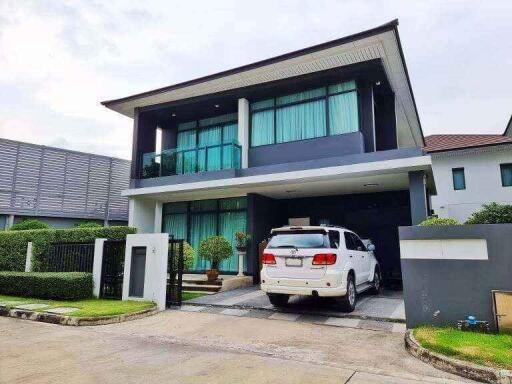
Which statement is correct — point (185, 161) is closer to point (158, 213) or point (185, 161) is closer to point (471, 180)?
point (158, 213)

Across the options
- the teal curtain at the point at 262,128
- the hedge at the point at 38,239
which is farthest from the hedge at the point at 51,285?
the teal curtain at the point at 262,128

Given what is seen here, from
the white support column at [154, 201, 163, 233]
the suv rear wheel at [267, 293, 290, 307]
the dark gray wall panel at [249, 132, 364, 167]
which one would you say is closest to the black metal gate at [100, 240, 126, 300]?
the suv rear wheel at [267, 293, 290, 307]

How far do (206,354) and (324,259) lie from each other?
3.11 meters

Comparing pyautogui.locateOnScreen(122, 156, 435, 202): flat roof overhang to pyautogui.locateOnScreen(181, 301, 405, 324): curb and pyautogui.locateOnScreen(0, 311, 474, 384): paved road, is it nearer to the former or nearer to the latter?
pyautogui.locateOnScreen(181, 301, 405, 324): curb

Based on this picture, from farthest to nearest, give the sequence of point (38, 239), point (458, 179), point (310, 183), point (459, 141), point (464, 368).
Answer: point (459, 141)
point (458, 179)
point (310, 183)
point (38, 239)
point (464, 368)

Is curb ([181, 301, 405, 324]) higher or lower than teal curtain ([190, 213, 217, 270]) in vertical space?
lower

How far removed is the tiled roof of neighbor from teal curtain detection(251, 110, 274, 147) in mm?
14877

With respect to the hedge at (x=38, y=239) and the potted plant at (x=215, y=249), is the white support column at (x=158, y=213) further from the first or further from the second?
the potted plant at (x=215, y=249)

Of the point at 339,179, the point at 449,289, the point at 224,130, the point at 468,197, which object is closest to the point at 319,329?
the point at 449,289

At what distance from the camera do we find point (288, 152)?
41.5 feet

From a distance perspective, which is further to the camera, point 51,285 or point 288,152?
point 288,152

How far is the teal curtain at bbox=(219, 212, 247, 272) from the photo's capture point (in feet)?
44.1

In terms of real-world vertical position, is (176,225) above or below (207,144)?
below

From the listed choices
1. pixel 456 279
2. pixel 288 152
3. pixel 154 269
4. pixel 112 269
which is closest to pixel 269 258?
pixel 154 269
